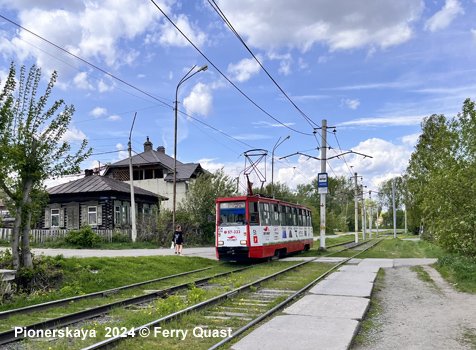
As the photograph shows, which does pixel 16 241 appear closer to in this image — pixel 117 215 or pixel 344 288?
pixel 344 288

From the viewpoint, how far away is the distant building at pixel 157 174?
4766 cm

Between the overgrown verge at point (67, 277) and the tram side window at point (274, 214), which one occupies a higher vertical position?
the tram side window at point (274, 214)

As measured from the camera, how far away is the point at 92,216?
3544cm

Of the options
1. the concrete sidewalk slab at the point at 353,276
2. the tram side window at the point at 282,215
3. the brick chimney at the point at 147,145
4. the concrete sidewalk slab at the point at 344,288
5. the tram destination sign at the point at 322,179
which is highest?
the brick chimney at the point at 147,145

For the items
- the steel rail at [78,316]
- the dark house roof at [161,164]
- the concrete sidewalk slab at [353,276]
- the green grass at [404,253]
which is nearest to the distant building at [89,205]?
the dark house roof at [161,164]

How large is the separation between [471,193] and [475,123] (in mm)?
2468

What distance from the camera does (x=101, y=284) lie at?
12.5 meters

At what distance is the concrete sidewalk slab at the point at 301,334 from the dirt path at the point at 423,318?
1.23 feet

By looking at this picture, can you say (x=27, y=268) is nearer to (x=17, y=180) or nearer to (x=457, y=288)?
(x=17, y=180)

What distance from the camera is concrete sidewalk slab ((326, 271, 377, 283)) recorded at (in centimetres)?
1367

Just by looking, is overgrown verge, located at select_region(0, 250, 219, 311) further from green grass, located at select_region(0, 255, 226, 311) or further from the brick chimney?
the brick chimney

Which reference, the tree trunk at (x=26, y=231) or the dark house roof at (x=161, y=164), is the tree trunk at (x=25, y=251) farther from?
the dark house roof at (x=161, y=164)

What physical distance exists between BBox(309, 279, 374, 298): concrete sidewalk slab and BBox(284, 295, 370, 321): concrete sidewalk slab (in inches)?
25.1

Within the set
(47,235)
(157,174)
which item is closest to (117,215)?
(47,235)
